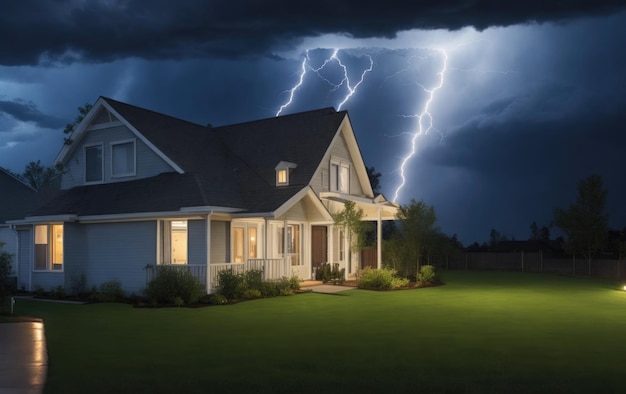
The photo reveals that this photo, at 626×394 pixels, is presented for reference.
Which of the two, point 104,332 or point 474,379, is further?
point 104,332

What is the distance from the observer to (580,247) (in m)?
36.2

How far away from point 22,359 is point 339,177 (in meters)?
20.6

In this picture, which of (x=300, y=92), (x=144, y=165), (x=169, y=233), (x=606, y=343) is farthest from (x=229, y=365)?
(x=300, y=92)

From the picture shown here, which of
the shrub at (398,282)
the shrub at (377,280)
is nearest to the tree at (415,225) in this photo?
the shrub at (398,282)

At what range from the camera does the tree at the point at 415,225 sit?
27.5 metres

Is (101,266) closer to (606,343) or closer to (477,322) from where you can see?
(477,322)

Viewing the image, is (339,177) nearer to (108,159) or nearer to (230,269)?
(230,269)

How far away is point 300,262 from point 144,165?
7.74m

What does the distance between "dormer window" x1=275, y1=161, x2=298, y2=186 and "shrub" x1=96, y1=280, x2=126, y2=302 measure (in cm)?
830

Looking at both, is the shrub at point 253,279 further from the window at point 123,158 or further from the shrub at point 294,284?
the window at point 123,158

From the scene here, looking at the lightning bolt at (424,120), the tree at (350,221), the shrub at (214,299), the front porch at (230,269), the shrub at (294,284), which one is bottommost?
the shrub at (214,299)

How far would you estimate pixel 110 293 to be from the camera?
20781 mm

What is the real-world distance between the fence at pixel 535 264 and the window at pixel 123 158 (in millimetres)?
24390

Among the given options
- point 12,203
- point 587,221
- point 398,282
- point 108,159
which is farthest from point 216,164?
point 587,221
